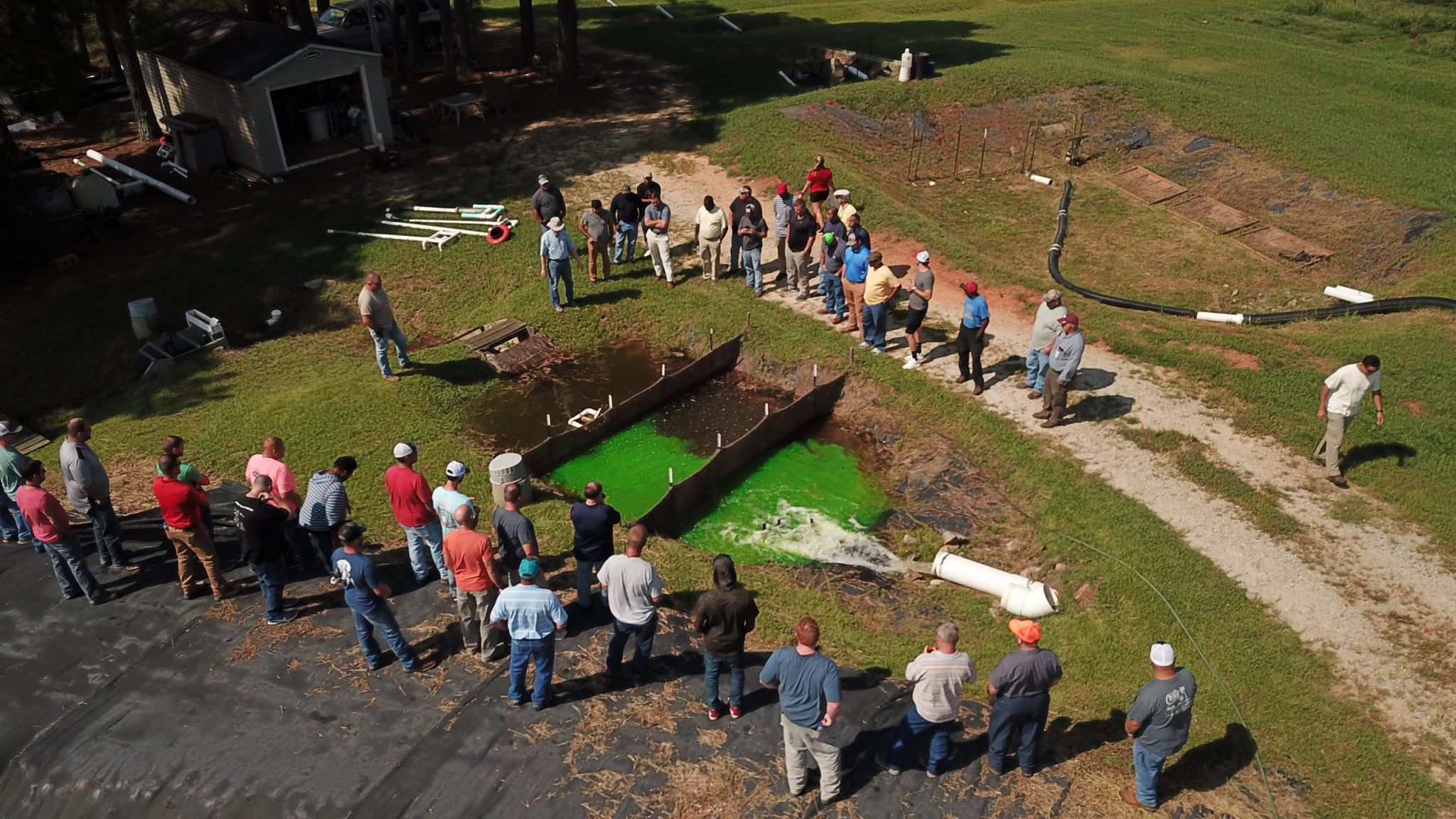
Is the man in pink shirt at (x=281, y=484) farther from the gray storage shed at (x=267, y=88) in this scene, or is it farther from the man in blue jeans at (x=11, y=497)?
the gray storage shed at (x=267, y=88)

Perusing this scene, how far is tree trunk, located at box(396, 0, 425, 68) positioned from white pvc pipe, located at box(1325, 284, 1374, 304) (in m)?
25.4

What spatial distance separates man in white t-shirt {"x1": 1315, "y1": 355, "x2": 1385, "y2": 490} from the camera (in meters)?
11.7

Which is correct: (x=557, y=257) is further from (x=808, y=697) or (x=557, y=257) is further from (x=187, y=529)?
(x=808, y=697)

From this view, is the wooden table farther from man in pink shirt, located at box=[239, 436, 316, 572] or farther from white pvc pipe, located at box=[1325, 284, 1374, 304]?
white pvc pipe, located at box=[1325, 284, 1374, 304]

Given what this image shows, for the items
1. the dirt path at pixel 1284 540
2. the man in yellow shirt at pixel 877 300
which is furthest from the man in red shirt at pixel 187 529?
the dirt path at pixel 1284 540

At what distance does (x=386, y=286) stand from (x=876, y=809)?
1411 centimetres

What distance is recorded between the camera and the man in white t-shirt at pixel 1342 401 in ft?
38.2

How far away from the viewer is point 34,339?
1703 centimetres

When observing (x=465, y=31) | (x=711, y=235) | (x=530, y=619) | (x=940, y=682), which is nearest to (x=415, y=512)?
(x=530, y=619)

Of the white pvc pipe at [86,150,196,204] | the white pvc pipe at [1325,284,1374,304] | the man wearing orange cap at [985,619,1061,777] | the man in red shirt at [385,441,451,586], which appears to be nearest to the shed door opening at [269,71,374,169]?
the white pvc pipe at [86,150,196,204]

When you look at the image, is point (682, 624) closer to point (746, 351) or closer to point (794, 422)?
point (794, 422)

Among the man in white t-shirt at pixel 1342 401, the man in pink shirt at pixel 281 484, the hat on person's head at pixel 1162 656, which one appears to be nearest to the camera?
the hat on person's head at pixel 1162 656

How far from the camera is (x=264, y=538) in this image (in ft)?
30.9

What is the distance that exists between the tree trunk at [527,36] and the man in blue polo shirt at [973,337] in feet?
67.6
